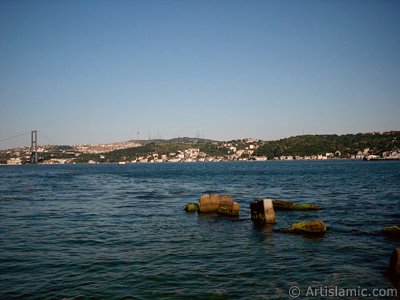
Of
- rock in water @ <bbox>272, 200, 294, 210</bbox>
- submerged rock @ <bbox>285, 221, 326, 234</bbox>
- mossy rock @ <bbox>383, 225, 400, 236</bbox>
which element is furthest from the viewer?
rock in water @ <bbox>272, 200, 294, 210</bbox>

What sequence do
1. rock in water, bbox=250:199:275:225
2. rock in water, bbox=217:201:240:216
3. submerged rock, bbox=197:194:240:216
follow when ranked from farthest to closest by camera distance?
submerged rock, bbox=197:194:240:216 < rock in water, bbox=217:201:240:216 < rock in water, bbox=250:199:275:225

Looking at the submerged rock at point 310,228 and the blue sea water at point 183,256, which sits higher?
the submerged rock at point 310,228

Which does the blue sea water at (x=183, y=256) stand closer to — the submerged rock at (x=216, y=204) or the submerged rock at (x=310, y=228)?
the submerged rock at (x=310, y=228)

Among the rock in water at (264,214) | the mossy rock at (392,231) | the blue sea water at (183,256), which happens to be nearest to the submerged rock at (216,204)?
the blue sea water at (183,256)

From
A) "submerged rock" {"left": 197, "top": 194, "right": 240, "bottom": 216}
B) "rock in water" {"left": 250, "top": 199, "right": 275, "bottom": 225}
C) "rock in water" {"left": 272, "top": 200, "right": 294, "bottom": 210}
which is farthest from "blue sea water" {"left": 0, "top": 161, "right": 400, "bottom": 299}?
"rock in water" {"left": 272, "top": 200, "right": 294, "bottom": 210}

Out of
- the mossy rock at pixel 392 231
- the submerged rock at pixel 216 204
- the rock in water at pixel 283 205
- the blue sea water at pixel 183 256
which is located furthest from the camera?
the rock in water at pixel 283 205

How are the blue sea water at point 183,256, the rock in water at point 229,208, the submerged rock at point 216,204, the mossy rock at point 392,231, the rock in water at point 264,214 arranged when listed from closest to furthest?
1. the blue sea water at point 183,256
2. the mossy rock at point 392,231
3. the rock in water at point 264,214
4. the rock in water at point 229,208
5. the submerged rock at point 216,204

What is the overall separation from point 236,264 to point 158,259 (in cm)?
335

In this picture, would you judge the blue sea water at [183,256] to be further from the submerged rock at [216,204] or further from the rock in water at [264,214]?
the submerged rock at [216,204]

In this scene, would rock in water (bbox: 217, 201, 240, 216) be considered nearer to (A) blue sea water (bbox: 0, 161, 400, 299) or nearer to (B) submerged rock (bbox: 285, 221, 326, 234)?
(A) blue sea water (bbox: 0, 161, 400, 299)

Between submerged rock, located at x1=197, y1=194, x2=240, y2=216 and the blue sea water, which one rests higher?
submerged rock, located at x1=197, y1=194, x2=240, y2=216

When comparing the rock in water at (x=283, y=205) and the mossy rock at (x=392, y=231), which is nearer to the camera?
the mossy rock at (x=392, y=231)

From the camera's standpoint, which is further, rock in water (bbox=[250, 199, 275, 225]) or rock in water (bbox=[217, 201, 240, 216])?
rock in water (bbox=[217, 201, 240, 216])

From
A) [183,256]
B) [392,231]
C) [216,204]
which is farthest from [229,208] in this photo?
[183,256]
